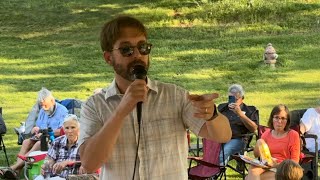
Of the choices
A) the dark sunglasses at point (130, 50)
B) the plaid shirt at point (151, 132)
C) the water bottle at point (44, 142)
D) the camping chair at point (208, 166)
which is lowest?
the camping chair at point (208, 166)

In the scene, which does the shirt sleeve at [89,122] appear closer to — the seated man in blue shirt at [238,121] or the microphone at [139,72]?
the microphone at [139,72]

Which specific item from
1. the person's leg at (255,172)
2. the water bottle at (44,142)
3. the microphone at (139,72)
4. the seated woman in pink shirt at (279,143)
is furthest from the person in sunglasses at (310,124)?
the microphone at (139,72)

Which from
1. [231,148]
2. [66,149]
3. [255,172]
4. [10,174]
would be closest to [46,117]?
[10,174]

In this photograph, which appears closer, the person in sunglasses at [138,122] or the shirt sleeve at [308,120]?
the person in sunglasses at [138,122]

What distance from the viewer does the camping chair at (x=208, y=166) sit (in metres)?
5.96

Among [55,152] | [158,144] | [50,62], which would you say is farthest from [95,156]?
[50,62]

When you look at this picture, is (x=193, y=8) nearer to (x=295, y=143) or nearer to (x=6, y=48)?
(x=6, y=48)

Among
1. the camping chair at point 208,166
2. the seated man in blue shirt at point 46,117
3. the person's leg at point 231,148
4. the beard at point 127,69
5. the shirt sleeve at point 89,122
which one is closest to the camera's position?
the beard at point 127,69

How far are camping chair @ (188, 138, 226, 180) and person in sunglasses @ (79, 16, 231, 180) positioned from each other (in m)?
3.80

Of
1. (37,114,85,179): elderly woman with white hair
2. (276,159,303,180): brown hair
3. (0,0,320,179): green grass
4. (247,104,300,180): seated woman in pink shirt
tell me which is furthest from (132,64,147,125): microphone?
(0,0,320,179): green grass

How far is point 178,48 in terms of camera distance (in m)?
14.3

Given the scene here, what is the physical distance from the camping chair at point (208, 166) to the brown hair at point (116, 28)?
396 centimetres

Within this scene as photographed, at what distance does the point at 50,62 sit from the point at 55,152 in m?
8.46

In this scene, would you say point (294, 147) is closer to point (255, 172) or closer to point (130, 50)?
point (255, 172)
